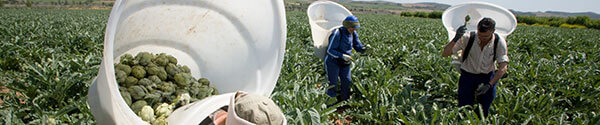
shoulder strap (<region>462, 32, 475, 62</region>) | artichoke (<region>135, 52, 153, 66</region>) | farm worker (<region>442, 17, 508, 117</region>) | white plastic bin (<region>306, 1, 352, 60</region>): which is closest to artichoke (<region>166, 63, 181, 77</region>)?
artichoke (<region>135, 52, 153, 66</region>)

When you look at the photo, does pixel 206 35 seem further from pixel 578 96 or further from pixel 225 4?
pixel 578 96

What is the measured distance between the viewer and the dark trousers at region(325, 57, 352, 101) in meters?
3.90

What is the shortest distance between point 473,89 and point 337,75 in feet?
5.09

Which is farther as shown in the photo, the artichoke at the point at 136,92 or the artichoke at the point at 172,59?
the artichoke at the point at 172,59

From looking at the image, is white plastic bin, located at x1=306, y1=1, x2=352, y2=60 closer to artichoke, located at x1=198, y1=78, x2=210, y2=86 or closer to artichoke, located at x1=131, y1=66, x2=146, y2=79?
artichoke, located at x1=198, y1=78, x2=210, y2=86

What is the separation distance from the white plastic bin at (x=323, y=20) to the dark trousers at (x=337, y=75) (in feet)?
0.73

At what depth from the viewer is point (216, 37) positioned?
2.34 metres

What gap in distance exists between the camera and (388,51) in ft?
21.3

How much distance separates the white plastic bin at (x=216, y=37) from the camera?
2051 mm

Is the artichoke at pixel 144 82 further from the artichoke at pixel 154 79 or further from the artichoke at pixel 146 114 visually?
the artichoke at pixel 146 114

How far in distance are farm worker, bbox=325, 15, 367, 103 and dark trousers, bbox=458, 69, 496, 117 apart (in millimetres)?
1252

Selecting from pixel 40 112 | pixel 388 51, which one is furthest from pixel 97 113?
pixel 388 51

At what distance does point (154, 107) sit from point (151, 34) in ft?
2.08

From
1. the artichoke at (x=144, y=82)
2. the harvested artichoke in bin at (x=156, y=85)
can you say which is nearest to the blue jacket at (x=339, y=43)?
the harvested artichoke in bin at (x=156, y=85)
